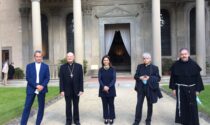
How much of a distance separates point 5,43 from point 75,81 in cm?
2148

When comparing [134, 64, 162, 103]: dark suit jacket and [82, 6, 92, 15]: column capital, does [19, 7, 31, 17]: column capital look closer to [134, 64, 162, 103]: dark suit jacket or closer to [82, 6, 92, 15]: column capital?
[82, 6, 92, 15]: column capital

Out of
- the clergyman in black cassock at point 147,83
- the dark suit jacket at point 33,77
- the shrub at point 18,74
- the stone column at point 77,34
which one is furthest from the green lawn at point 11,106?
the shrub at point 18,74

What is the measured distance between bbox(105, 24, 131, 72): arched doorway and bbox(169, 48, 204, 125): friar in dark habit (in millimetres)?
19636

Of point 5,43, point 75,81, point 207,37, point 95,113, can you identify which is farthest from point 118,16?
point 75,81

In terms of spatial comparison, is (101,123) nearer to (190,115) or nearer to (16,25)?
(190,115)

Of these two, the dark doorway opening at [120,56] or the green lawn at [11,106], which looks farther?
the dark doorway opening at [120,56]

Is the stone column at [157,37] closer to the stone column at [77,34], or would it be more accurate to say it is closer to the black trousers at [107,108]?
the stone column at [77,34]

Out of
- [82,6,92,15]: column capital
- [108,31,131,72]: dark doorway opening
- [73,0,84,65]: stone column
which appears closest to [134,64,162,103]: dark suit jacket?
[73,0,84,65]: stone column

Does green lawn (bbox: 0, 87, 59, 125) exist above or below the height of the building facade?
below

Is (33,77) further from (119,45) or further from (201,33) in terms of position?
(119,45)

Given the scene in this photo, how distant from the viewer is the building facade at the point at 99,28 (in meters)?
27.4

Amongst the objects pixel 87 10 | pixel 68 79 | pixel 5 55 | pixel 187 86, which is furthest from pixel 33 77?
pixel 5 55

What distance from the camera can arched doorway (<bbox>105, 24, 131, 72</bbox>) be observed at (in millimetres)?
28531

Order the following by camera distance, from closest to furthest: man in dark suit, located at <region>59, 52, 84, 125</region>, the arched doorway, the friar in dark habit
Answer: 1. the friar in dark habit
2. man in dark suit, located at <region>59, 52, 84, 125</region>
3. the arched doorway
